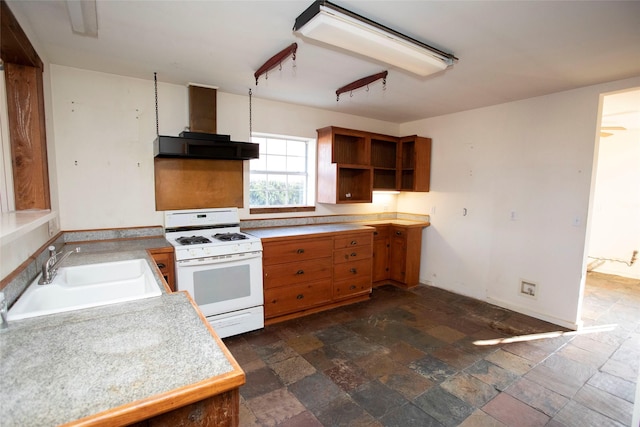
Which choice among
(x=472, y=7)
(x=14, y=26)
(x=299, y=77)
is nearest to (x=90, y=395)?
(x=14, y=26)

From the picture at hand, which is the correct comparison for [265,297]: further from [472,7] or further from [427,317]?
[472,7]

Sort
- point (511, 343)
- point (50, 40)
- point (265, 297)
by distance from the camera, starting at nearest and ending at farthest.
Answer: point (50, 40) → point (511, 343) → point (265, 297)

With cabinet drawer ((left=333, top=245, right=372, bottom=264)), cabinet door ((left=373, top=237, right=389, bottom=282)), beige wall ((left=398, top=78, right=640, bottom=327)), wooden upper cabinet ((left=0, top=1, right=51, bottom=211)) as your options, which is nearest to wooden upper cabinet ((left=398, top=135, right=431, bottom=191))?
beige wall ((left=398, top=78, right=640, bottom=327))

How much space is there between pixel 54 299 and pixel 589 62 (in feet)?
13.3

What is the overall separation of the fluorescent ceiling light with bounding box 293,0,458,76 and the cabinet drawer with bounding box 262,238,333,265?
6.40 ft

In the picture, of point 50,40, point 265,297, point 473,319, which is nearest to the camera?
point 50,40

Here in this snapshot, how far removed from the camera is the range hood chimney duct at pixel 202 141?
8.84 feet

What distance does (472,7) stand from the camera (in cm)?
171

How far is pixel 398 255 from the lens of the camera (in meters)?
4.44

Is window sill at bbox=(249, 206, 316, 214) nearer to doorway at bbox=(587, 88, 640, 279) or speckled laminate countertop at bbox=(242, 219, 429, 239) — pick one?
speckled laminate countertop at bbox=(242, 219, 429, 239)

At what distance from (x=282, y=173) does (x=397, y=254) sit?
2.03m

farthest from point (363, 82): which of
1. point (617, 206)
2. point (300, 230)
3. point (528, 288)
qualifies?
point (617, 206)

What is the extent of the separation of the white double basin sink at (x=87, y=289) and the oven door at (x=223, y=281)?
557 millimetres

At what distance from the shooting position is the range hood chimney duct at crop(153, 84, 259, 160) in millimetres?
2695
